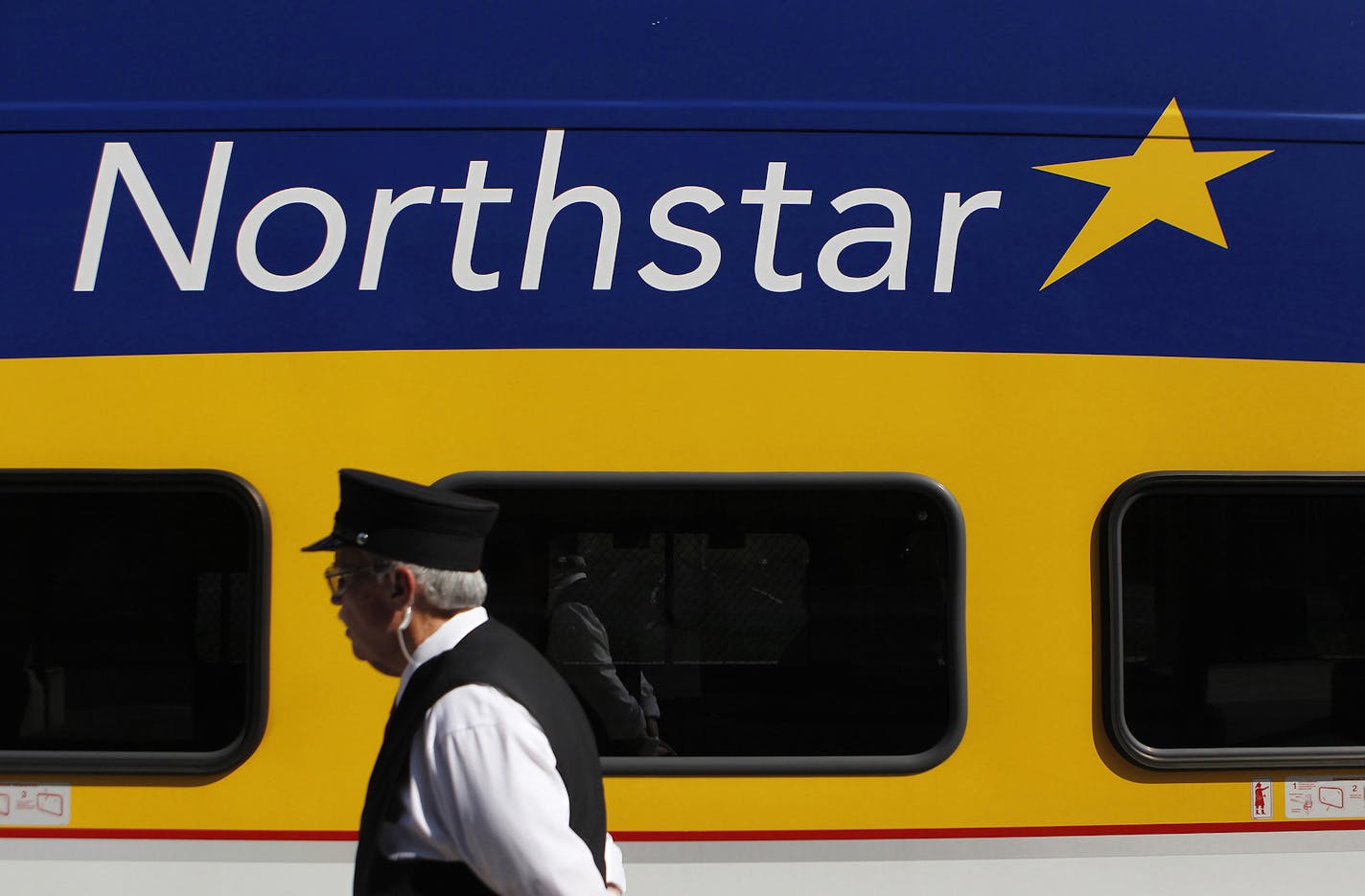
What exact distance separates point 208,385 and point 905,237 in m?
1.54

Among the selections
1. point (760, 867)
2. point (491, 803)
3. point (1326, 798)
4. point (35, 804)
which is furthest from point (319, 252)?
point (1326, 798)

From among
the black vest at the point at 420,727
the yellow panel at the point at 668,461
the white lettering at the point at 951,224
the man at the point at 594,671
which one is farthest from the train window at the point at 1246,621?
the black vest at the point at 420,727

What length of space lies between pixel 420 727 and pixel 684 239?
1.35 meters

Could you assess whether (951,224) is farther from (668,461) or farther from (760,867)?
(760,867)

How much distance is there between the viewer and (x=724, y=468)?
2504mm

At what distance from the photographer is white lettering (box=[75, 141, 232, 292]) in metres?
2.53

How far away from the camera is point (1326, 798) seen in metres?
2.59

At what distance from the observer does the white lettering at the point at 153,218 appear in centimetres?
253

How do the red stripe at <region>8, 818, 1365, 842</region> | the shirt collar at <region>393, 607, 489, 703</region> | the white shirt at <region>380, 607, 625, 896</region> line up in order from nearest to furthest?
the white shirt at <region>380, 607, 625, 896</region> < the shirt collar at <region>393, 607, 489, 703</region> < the red stripe at <region>8, 818, 1365, 842</region>

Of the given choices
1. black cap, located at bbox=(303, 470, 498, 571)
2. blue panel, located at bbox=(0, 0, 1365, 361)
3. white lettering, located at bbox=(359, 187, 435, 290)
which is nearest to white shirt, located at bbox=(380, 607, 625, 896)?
Answer: black cap, located at bbox=(303, 470, 498, 571)

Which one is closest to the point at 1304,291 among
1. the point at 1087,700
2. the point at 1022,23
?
the point at 1022,23

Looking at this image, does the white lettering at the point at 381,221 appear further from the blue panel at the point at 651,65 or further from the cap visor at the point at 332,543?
the cap visor at the point at 332,543

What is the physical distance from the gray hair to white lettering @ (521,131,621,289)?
0.98 m

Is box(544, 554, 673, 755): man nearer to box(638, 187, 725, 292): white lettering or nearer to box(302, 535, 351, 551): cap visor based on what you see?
box(638, 187, 725, 292): white lettering
